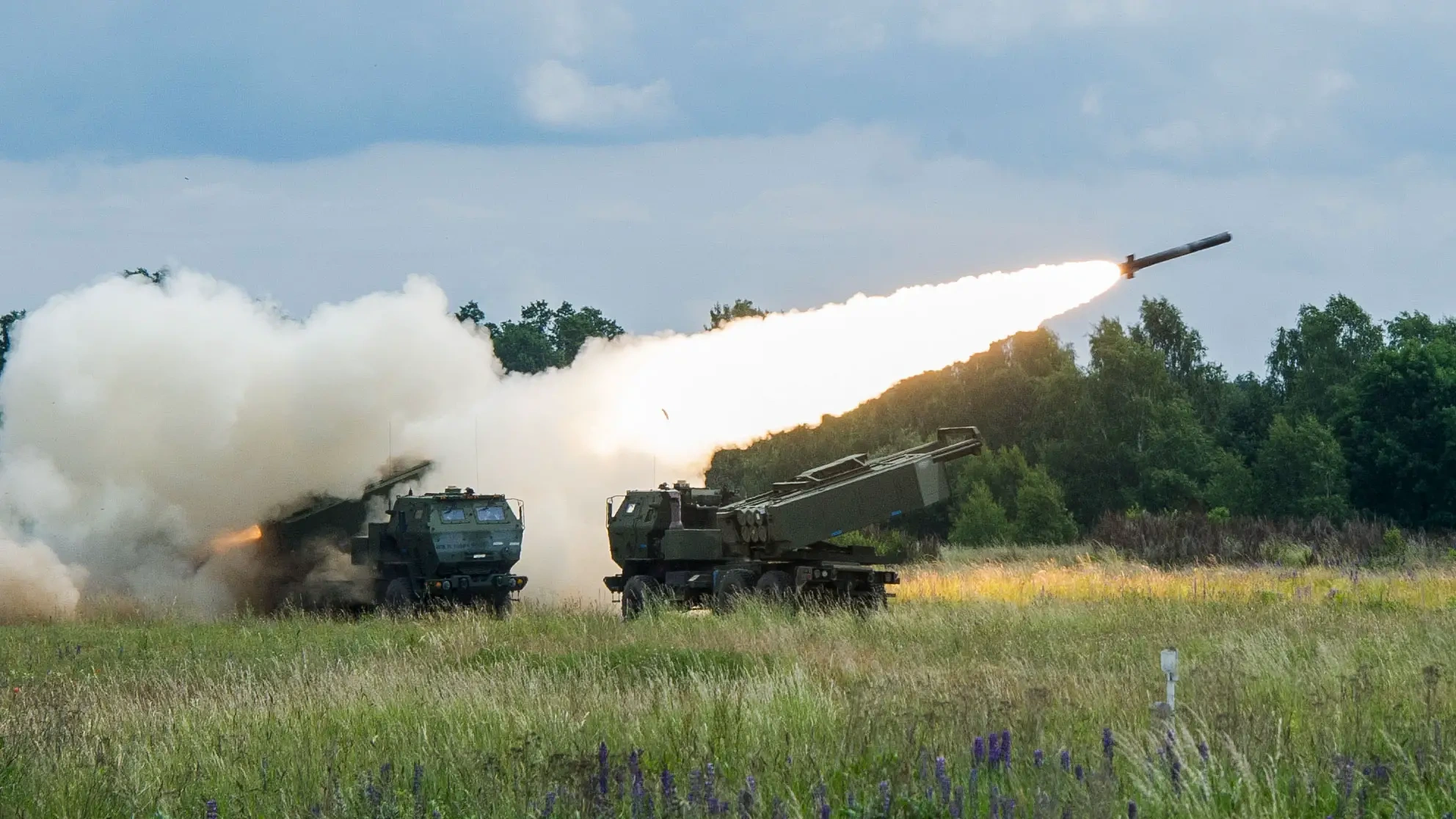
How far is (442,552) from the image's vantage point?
25.6 metres

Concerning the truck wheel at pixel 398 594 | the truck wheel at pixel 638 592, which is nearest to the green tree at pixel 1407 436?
the truck wheel at pixel 638 592

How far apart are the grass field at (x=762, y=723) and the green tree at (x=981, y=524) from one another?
1293 inches

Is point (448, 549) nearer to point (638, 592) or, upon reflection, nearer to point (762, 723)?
point (638, 592)

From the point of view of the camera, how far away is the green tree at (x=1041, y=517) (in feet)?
170

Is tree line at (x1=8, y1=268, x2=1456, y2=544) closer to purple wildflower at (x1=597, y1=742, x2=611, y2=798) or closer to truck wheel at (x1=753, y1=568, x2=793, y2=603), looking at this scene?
truck wheel at (x1=753, y1=568, x2=793, y2=603)

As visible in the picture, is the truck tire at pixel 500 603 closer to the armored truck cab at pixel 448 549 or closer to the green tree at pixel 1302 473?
the armored truck cab at pixel 448 549

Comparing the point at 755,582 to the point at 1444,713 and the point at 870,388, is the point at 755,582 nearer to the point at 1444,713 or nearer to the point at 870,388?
the point at 870,388

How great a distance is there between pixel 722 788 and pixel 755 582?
1494cm

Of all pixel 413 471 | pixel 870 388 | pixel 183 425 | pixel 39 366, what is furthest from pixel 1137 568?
pixel 39 366

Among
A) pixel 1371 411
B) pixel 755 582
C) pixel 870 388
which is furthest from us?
pixel 1371 411

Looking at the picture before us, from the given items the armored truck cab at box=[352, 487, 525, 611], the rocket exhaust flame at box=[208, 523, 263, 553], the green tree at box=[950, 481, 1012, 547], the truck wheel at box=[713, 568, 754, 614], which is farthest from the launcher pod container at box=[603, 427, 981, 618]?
the green tree at box=[950, 481, 1012, 547]

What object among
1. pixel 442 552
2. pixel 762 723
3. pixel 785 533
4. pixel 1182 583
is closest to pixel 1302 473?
pixel 1182 583

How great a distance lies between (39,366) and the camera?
30.8 metres

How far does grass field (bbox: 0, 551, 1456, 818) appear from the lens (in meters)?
7.06
